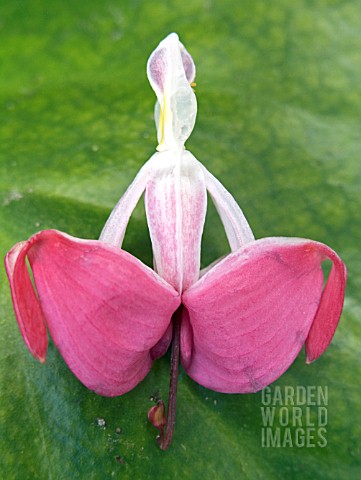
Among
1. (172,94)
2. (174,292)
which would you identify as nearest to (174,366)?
(174,292)

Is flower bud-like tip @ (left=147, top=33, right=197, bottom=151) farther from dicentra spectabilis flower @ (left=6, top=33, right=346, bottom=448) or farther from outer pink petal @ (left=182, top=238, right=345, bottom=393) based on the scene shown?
outer pink petal @ (left=182, top=238, right=345, bottom=393)

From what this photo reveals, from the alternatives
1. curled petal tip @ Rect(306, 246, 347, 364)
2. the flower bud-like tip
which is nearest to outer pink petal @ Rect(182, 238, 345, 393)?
curled petal tip @ Rect(306, 246, 347, 364)

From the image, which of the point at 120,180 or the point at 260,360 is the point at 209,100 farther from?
the point at 260,360

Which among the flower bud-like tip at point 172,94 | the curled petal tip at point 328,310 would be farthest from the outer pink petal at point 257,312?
the flower bud-like tip at point 172,94

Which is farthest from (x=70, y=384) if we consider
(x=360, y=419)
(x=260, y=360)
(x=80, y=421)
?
(x=360, y=419)

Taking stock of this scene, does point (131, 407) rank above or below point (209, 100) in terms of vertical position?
below

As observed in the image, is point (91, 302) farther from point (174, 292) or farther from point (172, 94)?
point (172, 94)
